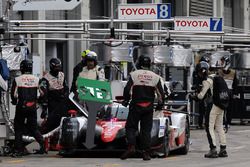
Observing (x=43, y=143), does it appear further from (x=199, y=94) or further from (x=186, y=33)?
(x=186, y=33)

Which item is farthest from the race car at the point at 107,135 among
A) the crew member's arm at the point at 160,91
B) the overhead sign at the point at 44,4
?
the overhead sign at the point at 44,4

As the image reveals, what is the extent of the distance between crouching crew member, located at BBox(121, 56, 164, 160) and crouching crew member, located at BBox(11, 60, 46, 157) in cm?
182

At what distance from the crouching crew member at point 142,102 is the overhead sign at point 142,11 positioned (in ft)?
9.31

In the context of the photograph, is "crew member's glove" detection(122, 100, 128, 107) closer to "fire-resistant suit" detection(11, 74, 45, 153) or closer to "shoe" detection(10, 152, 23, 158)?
"fire-resistant suit" detection(11, 74, 45, 153)

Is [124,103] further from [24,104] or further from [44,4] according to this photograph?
[44,4]

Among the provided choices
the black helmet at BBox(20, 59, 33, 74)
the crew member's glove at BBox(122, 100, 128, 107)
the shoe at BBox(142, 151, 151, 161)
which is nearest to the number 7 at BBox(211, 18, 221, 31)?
the crew member's glove at BBox(122, 100, 128, 107)

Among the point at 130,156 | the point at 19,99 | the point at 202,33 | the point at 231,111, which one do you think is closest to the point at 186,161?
the point at 130,156

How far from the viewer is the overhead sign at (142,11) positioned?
17.1m

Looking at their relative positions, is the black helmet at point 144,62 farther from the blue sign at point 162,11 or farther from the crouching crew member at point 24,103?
the blue sign at point 162,11

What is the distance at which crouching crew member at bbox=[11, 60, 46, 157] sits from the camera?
584 inches

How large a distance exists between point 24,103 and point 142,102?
91.2 inches

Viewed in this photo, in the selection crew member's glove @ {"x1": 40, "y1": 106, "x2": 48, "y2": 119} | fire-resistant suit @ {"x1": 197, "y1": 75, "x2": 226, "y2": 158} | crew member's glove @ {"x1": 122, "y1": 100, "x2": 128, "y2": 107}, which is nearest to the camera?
crew member's glove @ {"x1": 122, "y1": 100, "x2": 128, "y2": 107}

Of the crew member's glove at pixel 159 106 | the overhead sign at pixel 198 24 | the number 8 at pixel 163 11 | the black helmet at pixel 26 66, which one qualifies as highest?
the number 8 at pixel 163 11

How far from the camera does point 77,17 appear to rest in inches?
1030
